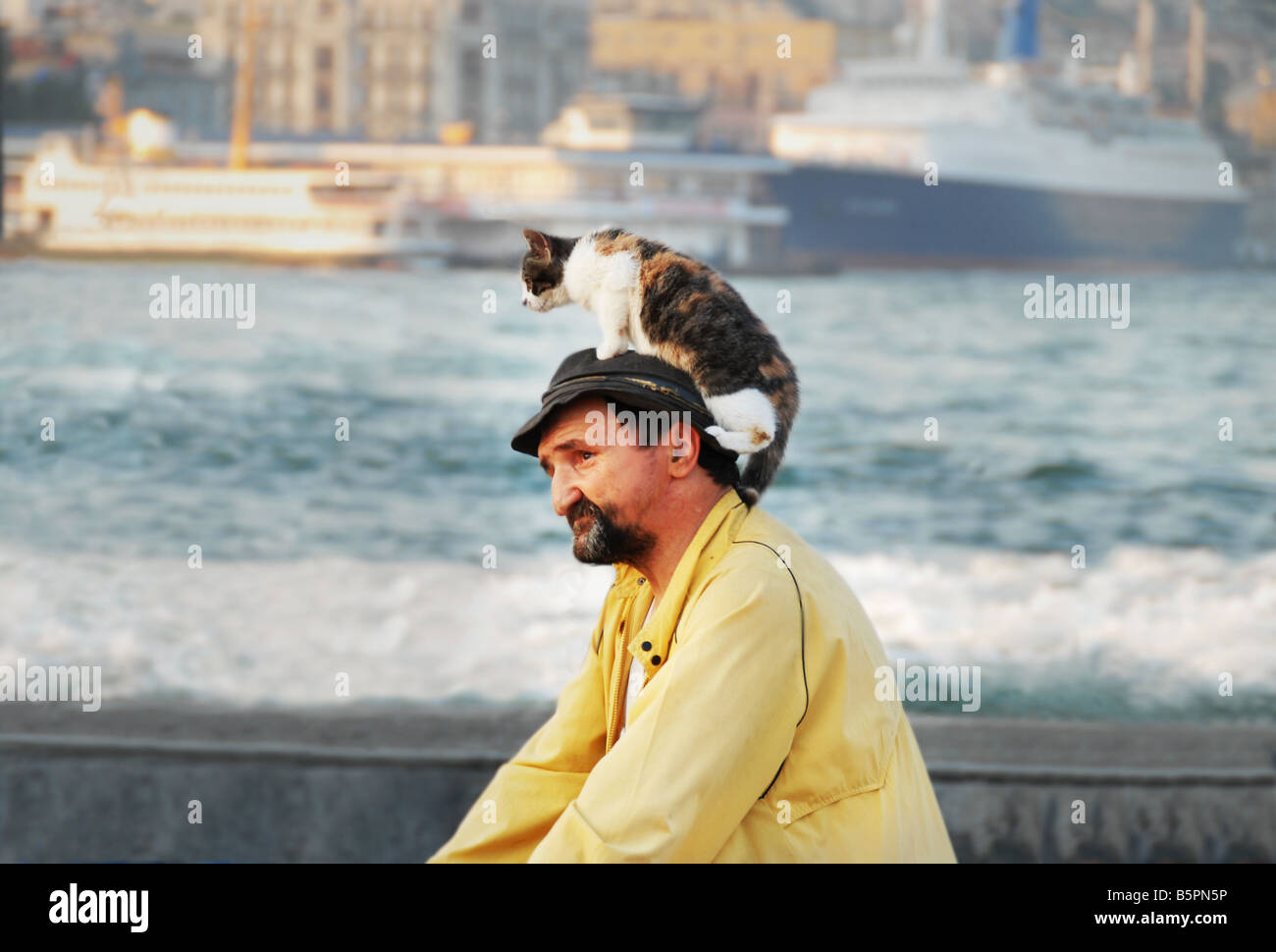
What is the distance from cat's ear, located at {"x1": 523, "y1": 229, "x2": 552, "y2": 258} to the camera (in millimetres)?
2128

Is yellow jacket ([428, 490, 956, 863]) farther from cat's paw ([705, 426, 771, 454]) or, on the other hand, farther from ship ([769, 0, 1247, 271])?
ship ([769, 0, 1247, 271])

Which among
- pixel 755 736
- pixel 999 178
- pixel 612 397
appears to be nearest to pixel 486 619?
pixel 612 397

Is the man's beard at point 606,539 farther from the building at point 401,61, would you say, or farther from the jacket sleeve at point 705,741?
the building at point 401,61

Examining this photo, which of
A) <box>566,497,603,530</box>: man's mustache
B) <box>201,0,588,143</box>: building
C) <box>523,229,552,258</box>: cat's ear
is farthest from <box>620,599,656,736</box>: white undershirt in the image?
<box>201,0,588,143</box>: building

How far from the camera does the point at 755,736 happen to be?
4.13 ft

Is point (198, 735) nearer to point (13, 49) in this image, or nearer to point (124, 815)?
point (124, 815)

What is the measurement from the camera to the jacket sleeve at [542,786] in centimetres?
154

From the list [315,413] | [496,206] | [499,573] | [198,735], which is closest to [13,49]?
[315,413]

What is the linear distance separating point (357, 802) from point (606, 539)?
1213mm

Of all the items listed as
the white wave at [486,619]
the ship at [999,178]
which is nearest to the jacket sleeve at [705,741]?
the white wave at [486,619]

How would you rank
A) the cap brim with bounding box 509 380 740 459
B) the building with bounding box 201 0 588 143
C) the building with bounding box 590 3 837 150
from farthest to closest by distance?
the building with bounding box 590 3 837 150 → the building with bounding box 201 0 588 143 → the cap brim with bounding box 509 380 740 459

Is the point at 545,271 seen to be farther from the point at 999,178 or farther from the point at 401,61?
the point at 999,178

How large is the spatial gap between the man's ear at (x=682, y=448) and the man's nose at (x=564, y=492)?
100 mm

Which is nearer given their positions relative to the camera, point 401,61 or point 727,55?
point 401,61
